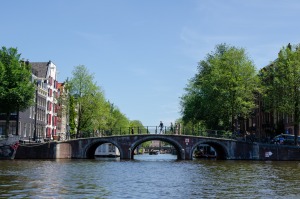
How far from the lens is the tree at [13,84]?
170 feet

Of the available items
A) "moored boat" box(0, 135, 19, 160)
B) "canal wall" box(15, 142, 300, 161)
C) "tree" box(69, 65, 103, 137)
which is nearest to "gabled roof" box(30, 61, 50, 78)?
"tree" box(69, 65, 103, 137)

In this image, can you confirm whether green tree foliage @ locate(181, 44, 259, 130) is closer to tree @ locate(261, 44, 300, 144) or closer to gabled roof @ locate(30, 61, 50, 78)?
tree @ locate(261, 44, 300, 144)

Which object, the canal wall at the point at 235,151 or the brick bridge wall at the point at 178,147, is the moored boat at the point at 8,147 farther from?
the brick bridge wall at the point at 178,147

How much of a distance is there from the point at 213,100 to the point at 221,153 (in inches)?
275

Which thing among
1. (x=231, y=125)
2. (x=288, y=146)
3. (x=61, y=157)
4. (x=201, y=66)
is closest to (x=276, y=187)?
(x=288, y=146)

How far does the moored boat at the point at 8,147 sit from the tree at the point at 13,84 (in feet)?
10.6

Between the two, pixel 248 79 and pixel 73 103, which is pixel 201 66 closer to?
pixel 248 79

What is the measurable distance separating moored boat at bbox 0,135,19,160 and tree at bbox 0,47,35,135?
3244mm

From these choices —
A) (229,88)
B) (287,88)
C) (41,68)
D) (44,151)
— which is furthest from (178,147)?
(41,68)

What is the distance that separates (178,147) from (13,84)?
67.9 feet

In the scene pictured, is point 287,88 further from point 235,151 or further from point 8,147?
point 8,147

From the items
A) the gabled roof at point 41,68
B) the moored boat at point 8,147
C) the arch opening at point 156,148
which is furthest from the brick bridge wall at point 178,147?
the gabled roof at point 41,68

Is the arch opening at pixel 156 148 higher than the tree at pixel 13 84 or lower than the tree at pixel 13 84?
lower

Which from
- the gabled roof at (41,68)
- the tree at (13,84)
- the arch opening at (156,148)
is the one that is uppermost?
the gabled roof at (41,68)
